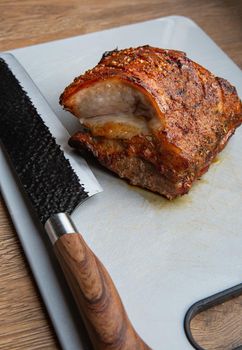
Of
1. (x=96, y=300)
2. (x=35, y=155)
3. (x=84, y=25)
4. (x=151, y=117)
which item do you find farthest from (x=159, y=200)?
(x=84, y=25)

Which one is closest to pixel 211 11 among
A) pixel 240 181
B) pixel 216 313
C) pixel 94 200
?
pixel 240 181

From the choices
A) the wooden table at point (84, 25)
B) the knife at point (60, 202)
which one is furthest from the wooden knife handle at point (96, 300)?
the wooden table at point (84, 25)

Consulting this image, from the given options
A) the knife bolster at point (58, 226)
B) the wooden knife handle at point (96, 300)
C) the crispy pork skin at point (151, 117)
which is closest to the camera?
the wooden knife handle at point (96, 300)

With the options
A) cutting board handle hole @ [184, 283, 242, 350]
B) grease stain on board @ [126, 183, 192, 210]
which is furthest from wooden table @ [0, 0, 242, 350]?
grease stain on board @ [126, 183, 192, 210]

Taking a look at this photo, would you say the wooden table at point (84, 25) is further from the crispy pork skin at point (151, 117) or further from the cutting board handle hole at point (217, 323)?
the crispy pork skin at point (151, 117)

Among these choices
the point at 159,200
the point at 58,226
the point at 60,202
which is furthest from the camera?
the point at 159,200

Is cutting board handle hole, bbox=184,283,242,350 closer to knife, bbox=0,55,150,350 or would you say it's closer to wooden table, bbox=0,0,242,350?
wooden table, bbox=0,0,242,350

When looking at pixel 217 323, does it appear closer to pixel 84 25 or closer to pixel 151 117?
pixel 151 117

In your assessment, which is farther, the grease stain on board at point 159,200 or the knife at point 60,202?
the grease stain on board at point 159,200
